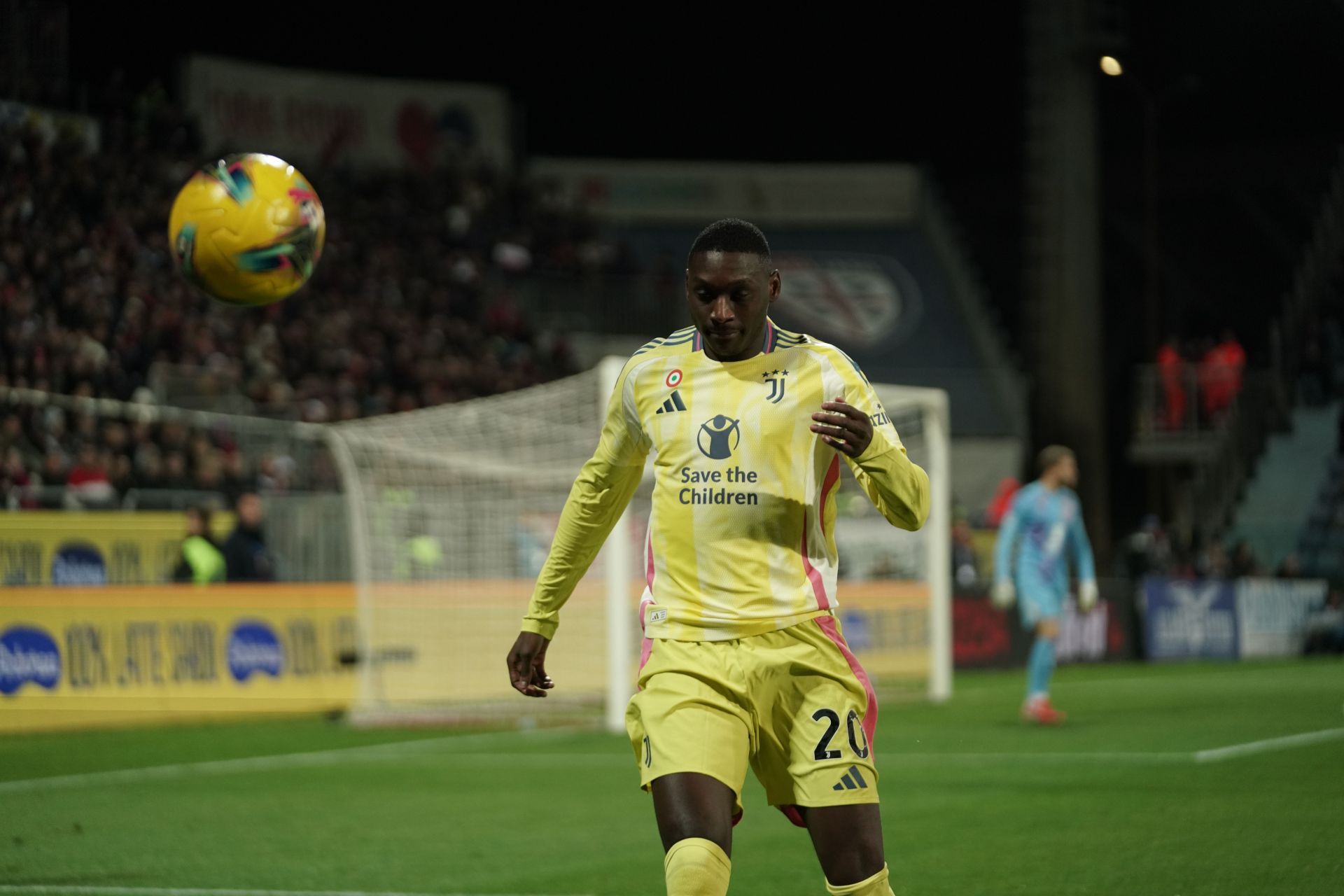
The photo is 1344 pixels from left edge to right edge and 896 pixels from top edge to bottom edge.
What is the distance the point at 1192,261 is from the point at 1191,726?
109ft

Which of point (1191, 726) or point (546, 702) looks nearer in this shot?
point (1191, 726)

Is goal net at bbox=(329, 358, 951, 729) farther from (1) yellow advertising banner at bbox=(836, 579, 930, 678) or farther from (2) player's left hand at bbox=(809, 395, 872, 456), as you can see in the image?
(2) player's left hand at bbox=(809, 395, 872, 456)

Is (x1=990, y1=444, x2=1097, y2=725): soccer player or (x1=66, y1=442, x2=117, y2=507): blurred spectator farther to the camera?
(x1=66, y1=442, x2=117, y2=507): blurred spectator

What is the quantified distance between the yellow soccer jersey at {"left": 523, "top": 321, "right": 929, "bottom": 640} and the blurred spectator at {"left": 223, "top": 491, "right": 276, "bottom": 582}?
1224 centimetres

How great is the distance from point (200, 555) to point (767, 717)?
12846mm

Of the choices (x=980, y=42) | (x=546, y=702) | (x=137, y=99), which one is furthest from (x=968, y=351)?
(x=546, y=702)

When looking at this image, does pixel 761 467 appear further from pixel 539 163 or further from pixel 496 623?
pixel 539 163

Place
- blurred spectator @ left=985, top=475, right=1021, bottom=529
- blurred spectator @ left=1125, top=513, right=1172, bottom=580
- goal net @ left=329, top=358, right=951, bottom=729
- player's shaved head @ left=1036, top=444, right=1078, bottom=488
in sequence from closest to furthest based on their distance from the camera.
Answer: player's shaved head @ left=1036, top=444, right=1078, bottom=488 → goal net @ left=329, top=358, right=951, bottom=729 → blurred spectator @ left=985, top=475, right=1021, bottom=529 → blurred spectator @ left=1125, top=513, right=1172, bottom=580

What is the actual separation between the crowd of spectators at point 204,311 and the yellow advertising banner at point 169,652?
2.27 m

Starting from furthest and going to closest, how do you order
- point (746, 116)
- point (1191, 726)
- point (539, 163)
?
point (746, 116), point (539, 163), point (1191, 726)

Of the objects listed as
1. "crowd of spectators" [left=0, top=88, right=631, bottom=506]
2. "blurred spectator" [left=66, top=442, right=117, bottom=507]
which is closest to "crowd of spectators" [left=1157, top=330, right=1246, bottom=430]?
"crowd of spectators" [left=0, top=88, right=631, bottom=506]

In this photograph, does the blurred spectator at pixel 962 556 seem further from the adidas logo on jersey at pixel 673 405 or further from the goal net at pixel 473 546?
the adidas logo on jersey at pixel 673 405

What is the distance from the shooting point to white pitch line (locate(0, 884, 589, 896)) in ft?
24.6

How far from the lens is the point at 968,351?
4075 cm
